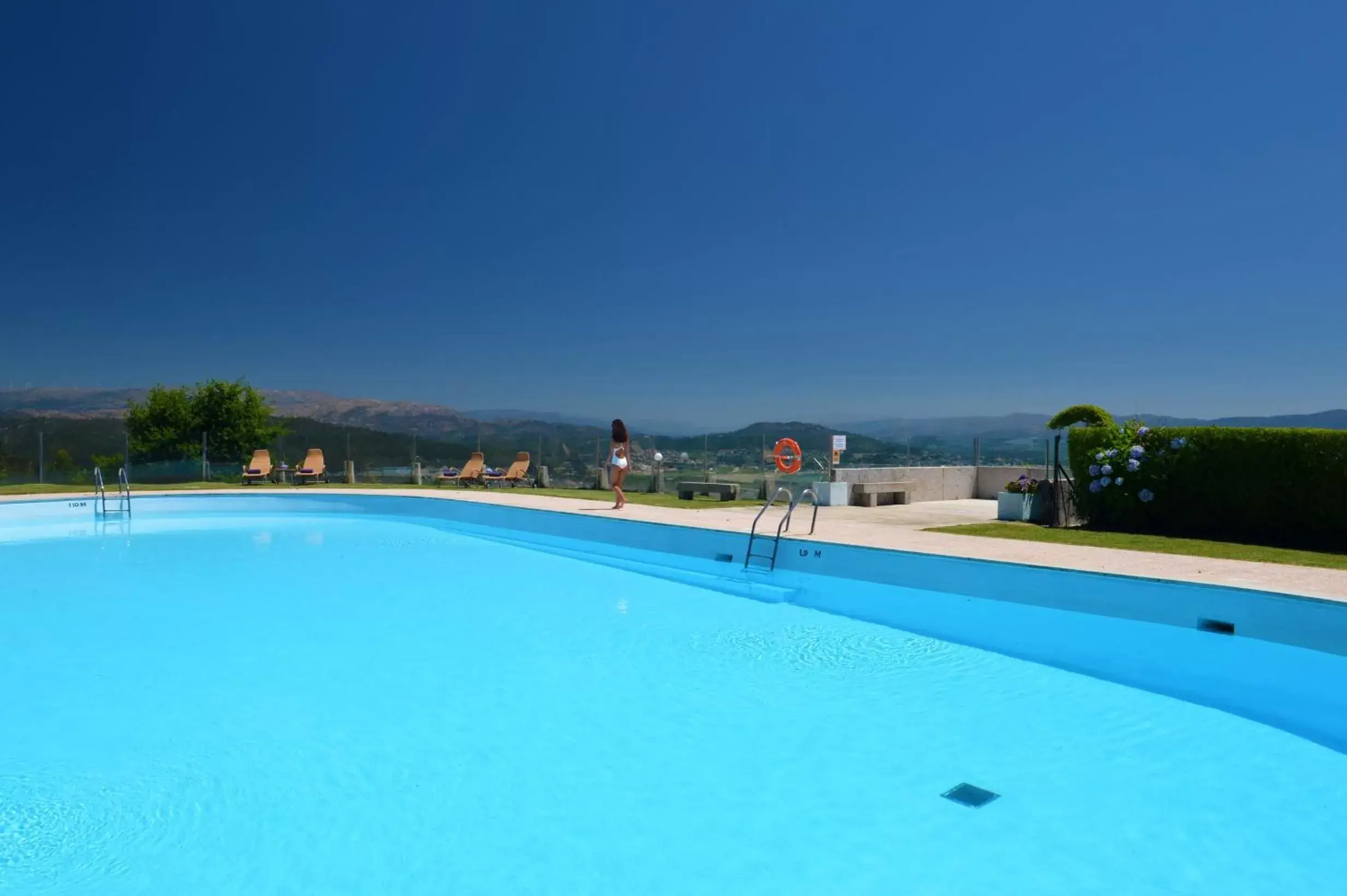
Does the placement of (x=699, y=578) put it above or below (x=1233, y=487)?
below

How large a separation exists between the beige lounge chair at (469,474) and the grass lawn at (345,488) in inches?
7.1

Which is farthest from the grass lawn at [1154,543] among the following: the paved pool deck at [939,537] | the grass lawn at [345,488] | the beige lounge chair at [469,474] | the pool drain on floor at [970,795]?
the beige lounge chair at [469,474]

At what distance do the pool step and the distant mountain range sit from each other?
4.76 meters

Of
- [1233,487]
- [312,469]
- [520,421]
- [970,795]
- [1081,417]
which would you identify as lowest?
[970,795]

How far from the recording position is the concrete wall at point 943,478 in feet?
40.3

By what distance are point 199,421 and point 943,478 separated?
1441 cm

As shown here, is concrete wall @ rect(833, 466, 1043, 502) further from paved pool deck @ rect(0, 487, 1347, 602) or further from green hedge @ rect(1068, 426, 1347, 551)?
green hedge @ rect(1068, 426, 1347, 551)

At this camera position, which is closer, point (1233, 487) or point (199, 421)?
point (1233, 487)

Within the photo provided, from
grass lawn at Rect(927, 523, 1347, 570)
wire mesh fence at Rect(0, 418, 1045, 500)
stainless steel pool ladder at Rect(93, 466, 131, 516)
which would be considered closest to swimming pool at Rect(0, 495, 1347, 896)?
grass lawn at Rect(927, 523, 1347, 570)

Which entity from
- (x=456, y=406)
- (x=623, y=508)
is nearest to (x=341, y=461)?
(x=623, y=508)

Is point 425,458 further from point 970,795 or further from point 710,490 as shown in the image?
point 970,795

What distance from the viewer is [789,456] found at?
11711mm

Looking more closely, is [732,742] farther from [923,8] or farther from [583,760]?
[923,8]

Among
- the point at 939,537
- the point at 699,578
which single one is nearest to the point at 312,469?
the point at 699,578
